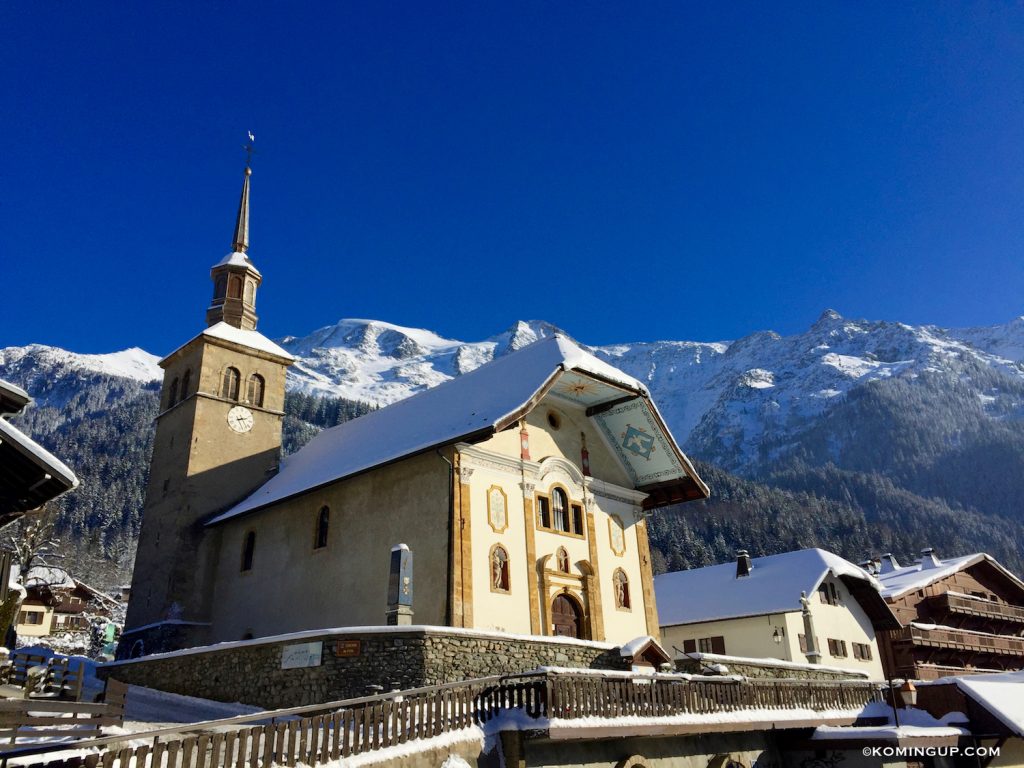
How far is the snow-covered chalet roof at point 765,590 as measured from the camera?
3853 centimetres

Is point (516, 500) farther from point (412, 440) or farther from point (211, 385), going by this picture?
point (211, 385)

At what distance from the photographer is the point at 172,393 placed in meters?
38.5

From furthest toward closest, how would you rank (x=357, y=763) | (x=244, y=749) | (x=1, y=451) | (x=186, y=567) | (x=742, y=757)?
(x=186, y=567) → (x=742, y=757) → (x=1, y=451) → (x=357, y=763) → (x=244, y=749)

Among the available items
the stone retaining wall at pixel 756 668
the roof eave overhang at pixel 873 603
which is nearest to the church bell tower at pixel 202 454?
the stone retaining wall at pixel 756 668

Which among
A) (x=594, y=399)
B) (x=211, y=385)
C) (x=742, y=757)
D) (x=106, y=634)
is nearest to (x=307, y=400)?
(x=106, y=634)

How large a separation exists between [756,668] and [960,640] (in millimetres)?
28571

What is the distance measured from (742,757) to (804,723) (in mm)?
1924

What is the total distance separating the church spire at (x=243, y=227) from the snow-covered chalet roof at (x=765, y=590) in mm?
27659

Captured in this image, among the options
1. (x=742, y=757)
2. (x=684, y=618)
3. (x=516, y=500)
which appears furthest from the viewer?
(x=684, y=618)

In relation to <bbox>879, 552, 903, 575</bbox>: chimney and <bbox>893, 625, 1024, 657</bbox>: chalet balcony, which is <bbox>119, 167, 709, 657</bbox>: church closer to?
<bbox>893, 625, 1024, 657</bbox>: chalet balcony

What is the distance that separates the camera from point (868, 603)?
139 ft

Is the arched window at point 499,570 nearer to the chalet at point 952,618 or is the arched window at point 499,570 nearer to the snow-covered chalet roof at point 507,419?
the snow-covered chalet roof at point 507,419

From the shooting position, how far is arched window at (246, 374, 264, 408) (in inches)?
1479

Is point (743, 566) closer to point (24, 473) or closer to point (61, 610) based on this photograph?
point (24, 473)
